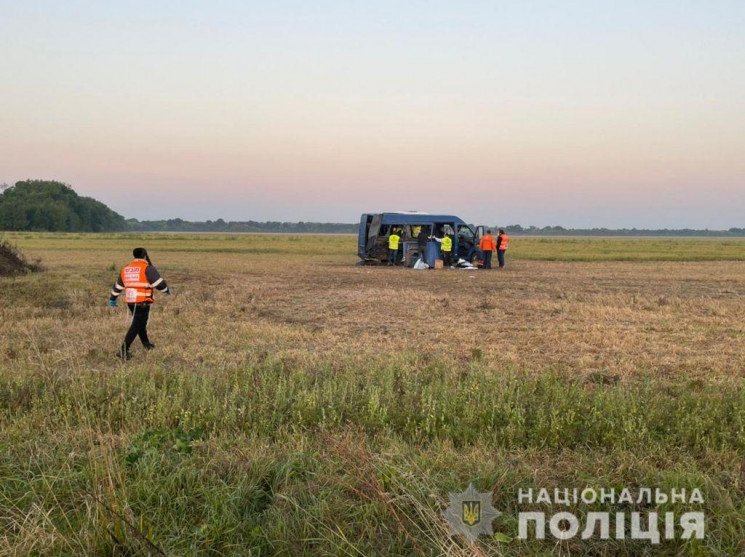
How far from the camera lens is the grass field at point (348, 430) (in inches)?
136

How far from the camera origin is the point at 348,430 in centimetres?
520

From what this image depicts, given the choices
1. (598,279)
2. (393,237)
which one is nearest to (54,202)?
(393,237)

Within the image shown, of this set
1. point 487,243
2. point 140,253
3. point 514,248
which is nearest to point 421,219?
point 487,243

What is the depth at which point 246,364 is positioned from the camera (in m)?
7.80

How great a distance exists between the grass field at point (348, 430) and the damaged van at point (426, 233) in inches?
600

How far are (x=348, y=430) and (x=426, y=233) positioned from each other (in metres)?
22.4

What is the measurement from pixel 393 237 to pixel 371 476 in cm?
2305

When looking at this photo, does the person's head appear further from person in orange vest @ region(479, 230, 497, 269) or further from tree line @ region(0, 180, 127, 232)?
tree line @ region(0, 180, 127, 232)

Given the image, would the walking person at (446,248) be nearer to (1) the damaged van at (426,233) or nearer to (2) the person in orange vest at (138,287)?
(1) the damaged van at (426,233)

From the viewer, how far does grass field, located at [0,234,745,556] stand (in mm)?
3455

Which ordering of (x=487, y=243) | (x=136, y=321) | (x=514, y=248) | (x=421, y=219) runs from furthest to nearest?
(x=514, y=248) < (x=421, y=219) < (x=487, y=243) < (x=136, y=321)

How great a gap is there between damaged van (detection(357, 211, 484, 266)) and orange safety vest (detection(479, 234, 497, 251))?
106 centimetres

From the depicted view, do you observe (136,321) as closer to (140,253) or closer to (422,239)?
(140,253)

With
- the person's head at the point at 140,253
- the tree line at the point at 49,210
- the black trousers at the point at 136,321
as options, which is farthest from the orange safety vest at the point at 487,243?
the tree line at the point at 49,210
